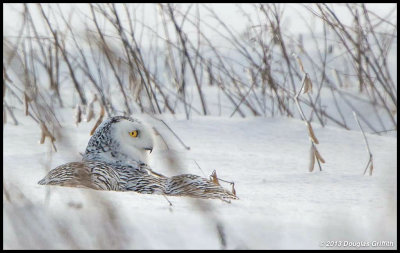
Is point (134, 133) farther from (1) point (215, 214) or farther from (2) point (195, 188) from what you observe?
(1) point (215, 214)

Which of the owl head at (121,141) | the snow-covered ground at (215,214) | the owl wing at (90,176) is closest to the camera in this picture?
the snow-covered ground at (215,214)

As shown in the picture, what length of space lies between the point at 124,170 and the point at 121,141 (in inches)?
8.0

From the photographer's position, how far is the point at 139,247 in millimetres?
1624

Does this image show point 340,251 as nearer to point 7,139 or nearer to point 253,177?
point 253,177

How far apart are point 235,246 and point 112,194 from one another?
0.56 metres

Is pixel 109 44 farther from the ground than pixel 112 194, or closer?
farther from the ground

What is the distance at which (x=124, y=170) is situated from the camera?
9.20ft

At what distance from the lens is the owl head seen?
2.98 meters

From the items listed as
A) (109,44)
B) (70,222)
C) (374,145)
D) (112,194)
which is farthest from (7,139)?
(109,44)

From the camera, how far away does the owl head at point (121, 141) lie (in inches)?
117

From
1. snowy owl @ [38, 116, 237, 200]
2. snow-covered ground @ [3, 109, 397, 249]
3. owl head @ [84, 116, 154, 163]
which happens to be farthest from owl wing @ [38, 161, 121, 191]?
owl head @ [84, 116, 154, 163]

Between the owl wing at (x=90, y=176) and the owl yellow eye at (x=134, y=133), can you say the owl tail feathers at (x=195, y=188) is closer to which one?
the owl wing at (x=90, y=176)

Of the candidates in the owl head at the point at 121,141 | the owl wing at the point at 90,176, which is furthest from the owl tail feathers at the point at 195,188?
the owl head at the point at 121,141

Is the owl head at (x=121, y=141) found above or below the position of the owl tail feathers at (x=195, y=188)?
above
